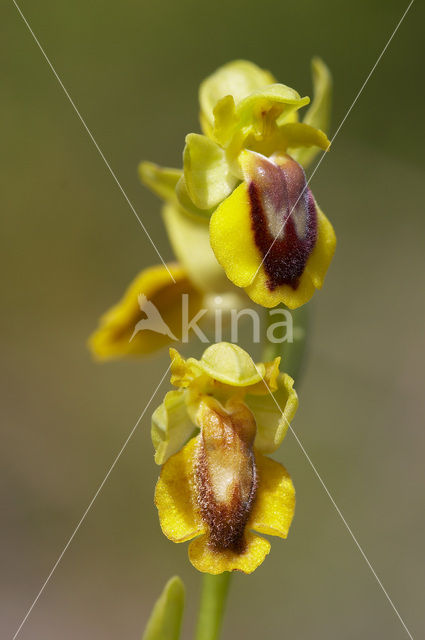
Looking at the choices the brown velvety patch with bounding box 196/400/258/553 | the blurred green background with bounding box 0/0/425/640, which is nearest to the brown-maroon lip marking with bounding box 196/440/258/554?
the brown velvety patch with bounding box 196/400/258/553

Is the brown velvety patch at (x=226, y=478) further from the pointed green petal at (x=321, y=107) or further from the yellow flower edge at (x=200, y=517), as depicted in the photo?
the pointed green petal at (x=321, y=107)

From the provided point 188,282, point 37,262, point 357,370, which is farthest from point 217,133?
point 37,262

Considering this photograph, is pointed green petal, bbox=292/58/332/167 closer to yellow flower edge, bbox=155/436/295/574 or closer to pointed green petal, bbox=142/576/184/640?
yellow flower edge, bbox=155/436/295/574

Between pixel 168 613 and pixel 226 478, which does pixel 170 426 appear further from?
pixel 168 613

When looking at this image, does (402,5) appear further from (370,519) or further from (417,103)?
(370,519)

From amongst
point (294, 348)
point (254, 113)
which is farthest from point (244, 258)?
point (294, 348)

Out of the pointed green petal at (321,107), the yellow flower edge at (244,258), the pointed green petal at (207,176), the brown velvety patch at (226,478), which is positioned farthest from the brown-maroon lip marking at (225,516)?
the pointed green petal at (321,107)
